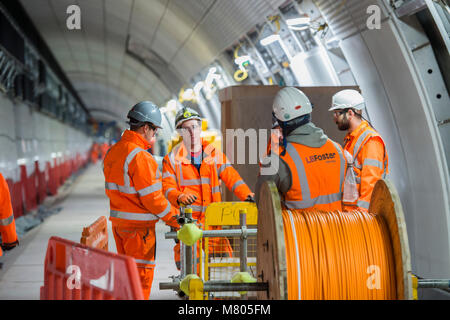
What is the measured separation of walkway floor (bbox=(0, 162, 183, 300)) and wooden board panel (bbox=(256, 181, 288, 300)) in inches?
128

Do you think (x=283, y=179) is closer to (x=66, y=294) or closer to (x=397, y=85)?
(x=66, y=294)

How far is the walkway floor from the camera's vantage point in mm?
7223

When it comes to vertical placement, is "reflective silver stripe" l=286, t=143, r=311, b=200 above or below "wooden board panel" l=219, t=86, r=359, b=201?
below

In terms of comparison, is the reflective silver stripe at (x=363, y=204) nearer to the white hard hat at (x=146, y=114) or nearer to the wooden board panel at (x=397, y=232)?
the wooden board panel at (x=397, y=232)

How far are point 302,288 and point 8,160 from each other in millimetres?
9736

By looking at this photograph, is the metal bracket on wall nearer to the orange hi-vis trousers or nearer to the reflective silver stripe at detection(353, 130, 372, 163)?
the reflective silver stripe at detection(353, 130, 372, 163)

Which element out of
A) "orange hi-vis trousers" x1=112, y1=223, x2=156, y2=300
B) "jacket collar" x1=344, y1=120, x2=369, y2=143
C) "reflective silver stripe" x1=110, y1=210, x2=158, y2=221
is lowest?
"orange hi-vis trousers" x1=112, y1=223, x2=156, y2=300

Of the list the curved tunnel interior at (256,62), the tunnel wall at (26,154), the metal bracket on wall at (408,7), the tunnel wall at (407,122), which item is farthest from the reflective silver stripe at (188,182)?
the tunnel wall at (26,154)

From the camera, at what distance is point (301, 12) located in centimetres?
921

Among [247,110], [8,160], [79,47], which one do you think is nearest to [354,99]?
[247,110]

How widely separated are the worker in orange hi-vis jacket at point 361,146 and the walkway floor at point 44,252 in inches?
96.6

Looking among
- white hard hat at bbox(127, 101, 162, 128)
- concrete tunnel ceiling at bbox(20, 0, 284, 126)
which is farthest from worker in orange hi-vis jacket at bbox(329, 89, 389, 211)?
concrete tunnel ceiling at bbox(20, 0, 284, 126)

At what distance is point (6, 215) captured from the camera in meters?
5.20

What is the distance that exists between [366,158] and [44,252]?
5.87 meters
